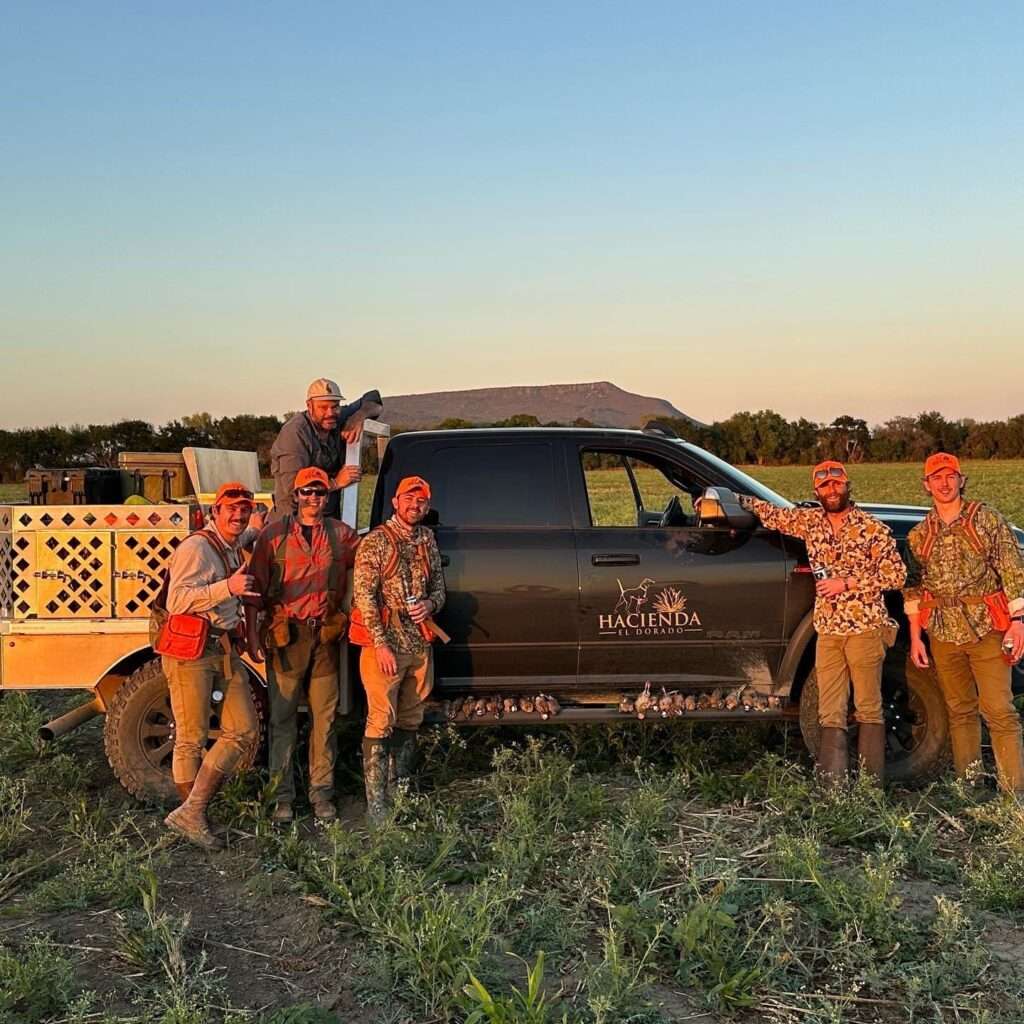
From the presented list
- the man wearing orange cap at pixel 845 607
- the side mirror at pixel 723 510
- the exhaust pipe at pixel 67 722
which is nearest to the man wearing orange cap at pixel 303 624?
the exhaust pipe at pixel 67 722

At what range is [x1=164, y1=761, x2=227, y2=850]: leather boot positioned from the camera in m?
5.21

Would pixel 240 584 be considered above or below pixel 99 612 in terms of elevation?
above

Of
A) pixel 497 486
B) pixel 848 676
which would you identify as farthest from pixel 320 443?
pixel 848 676

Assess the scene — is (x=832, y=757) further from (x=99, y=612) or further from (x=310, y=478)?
(x=99, y=612)

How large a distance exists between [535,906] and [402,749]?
1.63 metres

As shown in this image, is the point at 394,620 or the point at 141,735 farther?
the point at 141,735

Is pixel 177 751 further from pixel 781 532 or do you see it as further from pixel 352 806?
pixel 781 532

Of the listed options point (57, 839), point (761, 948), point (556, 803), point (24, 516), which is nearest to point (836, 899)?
point (761, 948)

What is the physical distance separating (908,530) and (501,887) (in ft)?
11.6

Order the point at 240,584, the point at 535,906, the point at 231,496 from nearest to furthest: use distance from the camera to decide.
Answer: the point at 535,906 → the point at 240,584 → the point at 231,496

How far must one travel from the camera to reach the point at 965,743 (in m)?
5.80

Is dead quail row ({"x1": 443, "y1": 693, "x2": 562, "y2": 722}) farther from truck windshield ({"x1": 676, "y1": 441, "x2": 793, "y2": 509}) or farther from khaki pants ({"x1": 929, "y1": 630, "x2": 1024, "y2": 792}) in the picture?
khaki pants ({"x1": 929, "y1": 630, "x2": 1024, "y2": 792})

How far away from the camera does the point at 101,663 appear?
5828 millimetres

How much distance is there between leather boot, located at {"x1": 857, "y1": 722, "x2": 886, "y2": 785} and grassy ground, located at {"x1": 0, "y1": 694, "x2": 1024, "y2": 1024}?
24 cm
